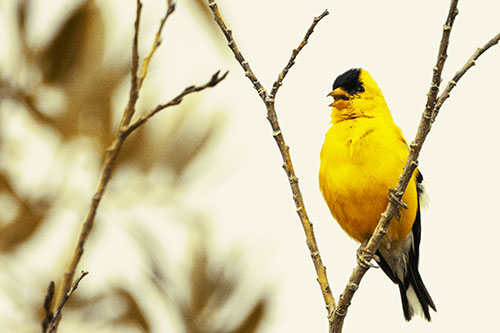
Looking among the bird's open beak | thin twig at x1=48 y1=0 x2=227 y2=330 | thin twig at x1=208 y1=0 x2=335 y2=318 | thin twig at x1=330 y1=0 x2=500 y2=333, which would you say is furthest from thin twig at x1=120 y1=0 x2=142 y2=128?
the bird's open beak

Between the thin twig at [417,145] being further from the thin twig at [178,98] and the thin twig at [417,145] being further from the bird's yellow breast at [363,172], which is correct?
the bird's yellow breast at [363,172]

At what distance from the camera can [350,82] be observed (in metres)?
3.76

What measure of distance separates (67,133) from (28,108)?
266 mm

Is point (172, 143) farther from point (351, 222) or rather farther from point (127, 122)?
point (127, 122)

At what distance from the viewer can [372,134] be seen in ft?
11.1

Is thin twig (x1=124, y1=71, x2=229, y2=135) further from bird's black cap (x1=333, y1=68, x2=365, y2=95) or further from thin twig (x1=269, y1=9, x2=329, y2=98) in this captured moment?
bird's black cap (x1=333, y1=68, x2=365, y2=95)

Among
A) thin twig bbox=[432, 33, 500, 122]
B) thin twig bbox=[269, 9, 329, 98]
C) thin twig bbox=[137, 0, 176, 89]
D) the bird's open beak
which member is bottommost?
thin twig bbox=[137, 0, 176, 89]

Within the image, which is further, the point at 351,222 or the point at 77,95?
the point at 77,95

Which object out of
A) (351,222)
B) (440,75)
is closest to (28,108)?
(351,222)

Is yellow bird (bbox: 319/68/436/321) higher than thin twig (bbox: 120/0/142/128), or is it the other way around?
yellow bird (bbox: 319/68/436/321)

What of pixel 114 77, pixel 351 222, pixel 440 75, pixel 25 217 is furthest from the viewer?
pixel 114 77

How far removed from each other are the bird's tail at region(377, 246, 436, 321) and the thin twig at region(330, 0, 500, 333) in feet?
5.54

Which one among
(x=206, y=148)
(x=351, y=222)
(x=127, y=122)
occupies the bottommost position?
(x=127, y=122)

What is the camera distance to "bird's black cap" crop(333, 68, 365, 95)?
368 cm
